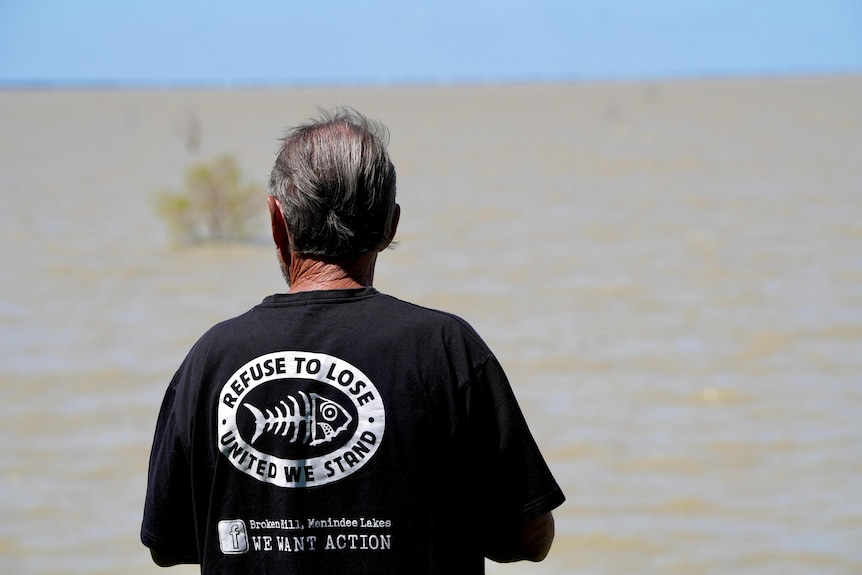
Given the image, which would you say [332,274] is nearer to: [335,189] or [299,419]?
[335,189]

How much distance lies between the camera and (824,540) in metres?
5.77

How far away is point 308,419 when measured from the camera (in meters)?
1.82

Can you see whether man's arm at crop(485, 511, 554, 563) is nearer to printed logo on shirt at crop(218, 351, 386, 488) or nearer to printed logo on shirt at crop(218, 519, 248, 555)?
printed logo on shirt at crop(218, 351, 386, 488)

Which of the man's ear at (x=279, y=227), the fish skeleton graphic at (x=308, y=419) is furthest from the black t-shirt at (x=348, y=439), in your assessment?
the man's ear at (x=279, y=227)

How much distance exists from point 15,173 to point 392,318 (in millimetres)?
24465

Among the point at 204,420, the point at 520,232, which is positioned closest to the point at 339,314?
the point at 204,420

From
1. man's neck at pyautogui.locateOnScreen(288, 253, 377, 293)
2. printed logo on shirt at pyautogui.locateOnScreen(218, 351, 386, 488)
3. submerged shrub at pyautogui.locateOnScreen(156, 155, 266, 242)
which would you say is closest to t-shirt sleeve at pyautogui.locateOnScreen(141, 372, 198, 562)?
printed logo on shirt at pyautogui.locateOnScreen(218, 351, 386, 488)

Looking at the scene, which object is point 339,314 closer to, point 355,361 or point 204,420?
point 355,361

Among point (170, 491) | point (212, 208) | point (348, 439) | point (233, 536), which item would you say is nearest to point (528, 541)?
point (348, 439)

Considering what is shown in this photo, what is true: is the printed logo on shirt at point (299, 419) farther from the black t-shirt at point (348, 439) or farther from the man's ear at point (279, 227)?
the man's ear at point (279, 227)

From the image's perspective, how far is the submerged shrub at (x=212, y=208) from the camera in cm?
1538

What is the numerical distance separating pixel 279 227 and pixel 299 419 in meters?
0.35

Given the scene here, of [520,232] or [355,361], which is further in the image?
[520,232]

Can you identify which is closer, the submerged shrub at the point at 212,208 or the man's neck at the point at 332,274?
the man's neck at the point at 332,274
